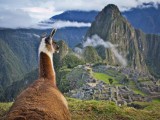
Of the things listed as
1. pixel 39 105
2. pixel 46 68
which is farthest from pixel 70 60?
pixel 39 105

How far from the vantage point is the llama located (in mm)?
5977

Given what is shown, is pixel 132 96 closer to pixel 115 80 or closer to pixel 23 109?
pixel 115 80

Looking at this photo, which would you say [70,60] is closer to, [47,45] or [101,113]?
[101,113]

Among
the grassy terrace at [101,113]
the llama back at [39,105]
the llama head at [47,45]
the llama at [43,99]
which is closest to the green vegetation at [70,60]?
the grassy terrace at [101,113]

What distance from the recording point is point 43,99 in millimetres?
6605

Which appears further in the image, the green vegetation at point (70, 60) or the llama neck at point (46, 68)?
the green vegetation at point (70, 60)

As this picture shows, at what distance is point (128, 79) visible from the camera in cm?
10894

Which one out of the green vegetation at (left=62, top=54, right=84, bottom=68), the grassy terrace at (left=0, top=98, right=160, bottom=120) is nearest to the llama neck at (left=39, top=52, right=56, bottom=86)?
the grassy terrace at (left=0, top=98, right=160, bottom=120)

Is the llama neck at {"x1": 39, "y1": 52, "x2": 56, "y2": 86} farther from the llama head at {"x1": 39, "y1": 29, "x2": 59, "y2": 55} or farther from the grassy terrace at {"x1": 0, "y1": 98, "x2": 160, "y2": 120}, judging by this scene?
the grassy terrace at {"x1": 0, "y1": 98, "x2": 160, "y2": 120}

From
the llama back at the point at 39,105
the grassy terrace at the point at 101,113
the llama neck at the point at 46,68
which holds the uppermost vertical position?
the llama neck at the point at 46,68

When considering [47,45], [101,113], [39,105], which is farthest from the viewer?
[101,113]

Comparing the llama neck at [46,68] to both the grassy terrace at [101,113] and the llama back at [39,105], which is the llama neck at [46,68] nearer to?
the llama back at [39,105]

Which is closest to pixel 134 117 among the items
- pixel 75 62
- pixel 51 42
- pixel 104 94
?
pixel 51 42

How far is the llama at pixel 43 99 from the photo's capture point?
5.98 m
